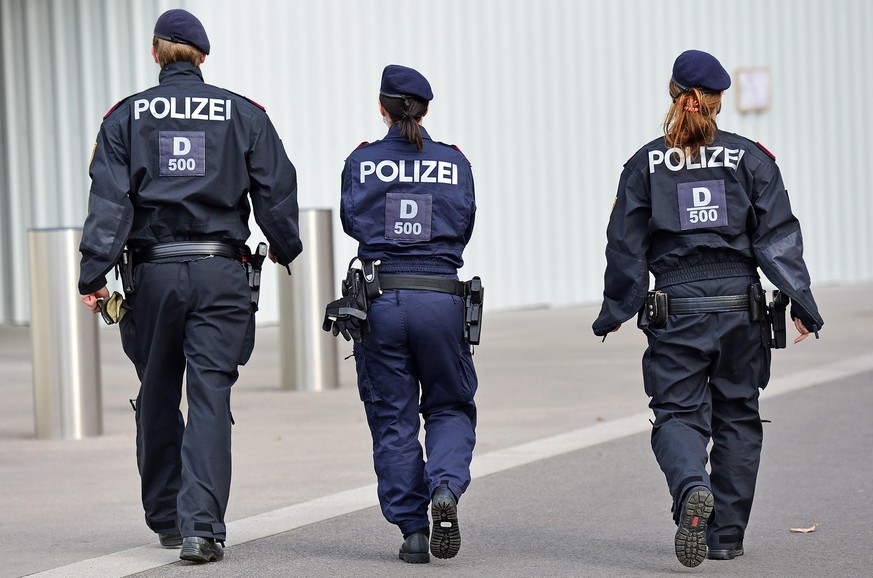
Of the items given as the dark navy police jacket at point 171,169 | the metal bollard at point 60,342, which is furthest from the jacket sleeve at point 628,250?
the metal bollard at point 60,342

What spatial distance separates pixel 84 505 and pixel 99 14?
9.59m

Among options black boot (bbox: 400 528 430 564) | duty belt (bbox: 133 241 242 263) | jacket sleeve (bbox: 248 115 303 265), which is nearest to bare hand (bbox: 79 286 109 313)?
duty belt (bbox: 133 241 242 263)

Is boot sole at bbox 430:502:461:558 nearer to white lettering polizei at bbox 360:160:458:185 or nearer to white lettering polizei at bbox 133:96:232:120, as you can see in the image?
white lettering polizei at bbox 360:160:458:185

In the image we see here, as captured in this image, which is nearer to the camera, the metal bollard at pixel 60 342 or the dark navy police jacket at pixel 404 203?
the dark navy police jacket at pixel 404 203

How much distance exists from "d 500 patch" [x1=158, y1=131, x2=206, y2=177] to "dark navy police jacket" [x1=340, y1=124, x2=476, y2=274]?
1.70 feet

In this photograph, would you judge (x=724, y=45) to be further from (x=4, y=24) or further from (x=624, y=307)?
(x=624, y=307)

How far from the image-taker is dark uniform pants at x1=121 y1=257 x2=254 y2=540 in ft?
18.1

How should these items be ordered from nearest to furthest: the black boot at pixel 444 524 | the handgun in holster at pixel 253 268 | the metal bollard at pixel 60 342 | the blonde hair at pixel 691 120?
the black boot at pixel 444 524 < the blonde hair at pixel 691 120 < the handgun in holster at pixel 253 268 < the metal bollard at pixel 60 342

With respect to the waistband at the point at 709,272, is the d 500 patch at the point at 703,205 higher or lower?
higher

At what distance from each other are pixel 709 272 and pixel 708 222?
18 cm

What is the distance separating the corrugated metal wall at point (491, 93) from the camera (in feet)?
51.8

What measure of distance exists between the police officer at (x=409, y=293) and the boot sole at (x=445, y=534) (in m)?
0.15

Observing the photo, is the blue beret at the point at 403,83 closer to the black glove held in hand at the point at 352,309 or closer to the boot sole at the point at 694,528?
the black glove held in hand at the point at 352,309

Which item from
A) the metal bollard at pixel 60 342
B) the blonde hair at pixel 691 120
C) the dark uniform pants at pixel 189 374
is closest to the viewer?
the blonde hair at pixel 691 120
